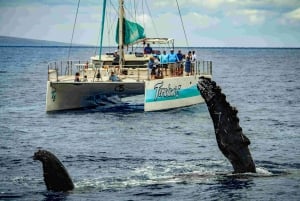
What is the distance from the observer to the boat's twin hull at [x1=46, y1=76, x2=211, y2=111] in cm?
4216

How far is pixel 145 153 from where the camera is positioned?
93.2 ft

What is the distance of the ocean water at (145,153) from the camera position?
67.6 ft

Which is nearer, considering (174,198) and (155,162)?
(174,198)

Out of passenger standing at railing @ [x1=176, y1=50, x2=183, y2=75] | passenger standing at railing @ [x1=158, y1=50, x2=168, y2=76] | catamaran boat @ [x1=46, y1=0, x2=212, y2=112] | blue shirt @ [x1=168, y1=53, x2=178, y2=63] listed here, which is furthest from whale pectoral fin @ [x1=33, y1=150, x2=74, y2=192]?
passenger standing at railing @ [x1=176, y1=50, x2=183, y2=75]

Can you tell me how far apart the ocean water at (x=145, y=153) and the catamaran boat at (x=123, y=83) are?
825mm

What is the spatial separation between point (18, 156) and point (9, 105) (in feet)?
75.8

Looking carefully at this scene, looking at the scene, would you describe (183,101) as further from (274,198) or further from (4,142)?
(274,198)

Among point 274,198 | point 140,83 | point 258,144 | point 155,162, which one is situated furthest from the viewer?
point 140,83

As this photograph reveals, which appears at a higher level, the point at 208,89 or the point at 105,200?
the point at 208,89

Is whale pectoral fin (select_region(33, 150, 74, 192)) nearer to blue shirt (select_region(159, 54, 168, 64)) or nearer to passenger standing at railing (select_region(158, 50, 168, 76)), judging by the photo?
passenger standing at railing (select_region(158, 50, 168, 76))

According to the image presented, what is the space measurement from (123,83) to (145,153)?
13.0 meters

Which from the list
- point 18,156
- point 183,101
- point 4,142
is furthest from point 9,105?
point 18,156

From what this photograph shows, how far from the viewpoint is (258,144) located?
30.6 m

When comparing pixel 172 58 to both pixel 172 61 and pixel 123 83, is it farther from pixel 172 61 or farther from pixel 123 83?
pixel 123 83
